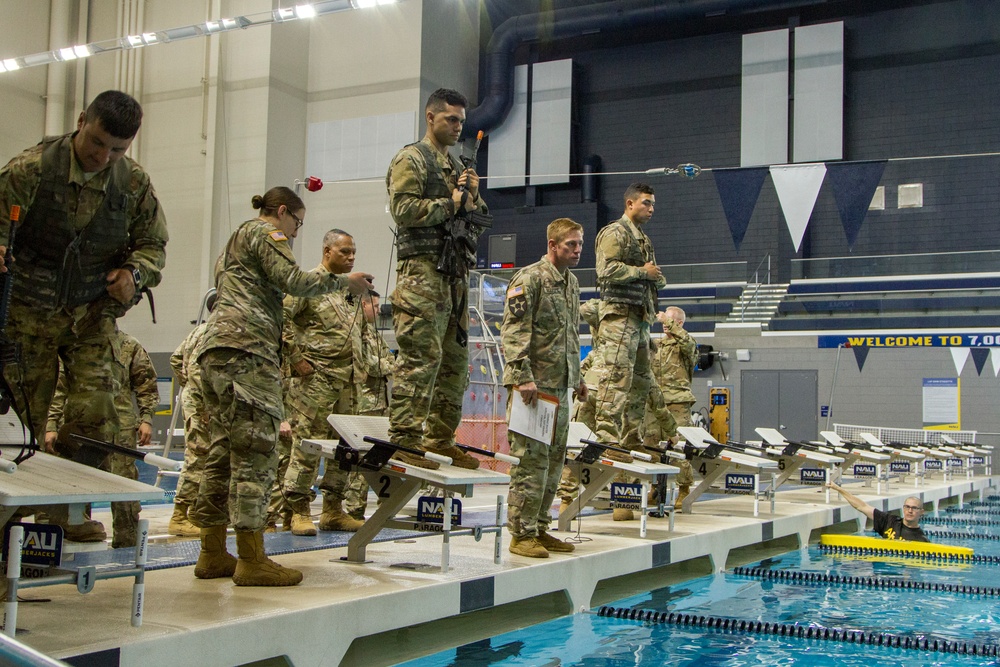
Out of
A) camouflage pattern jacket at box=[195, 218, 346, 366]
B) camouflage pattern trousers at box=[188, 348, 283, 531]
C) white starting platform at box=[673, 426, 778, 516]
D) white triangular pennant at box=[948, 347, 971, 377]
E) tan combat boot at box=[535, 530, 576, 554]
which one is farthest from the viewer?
white triangular pennant at box=[948, 347, 971, 377]

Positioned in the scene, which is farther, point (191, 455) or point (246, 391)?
point (191, 455)

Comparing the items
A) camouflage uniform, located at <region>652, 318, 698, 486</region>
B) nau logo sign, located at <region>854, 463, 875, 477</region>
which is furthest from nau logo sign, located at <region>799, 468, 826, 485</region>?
nau logo sign, located at <region>854, 463, 875, 477</region>

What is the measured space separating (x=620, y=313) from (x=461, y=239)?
2320 millimetres

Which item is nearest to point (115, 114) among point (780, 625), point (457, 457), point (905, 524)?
point (457, 457)

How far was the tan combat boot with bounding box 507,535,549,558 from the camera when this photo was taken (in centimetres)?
475

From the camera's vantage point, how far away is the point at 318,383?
569cm

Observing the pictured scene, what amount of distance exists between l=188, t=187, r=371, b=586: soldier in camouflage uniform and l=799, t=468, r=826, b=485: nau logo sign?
6.36 m

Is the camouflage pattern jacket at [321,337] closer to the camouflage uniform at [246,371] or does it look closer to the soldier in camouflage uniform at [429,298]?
the soldier in camouflage uniform at [429,298]

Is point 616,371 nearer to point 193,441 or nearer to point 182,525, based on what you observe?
point 193,441

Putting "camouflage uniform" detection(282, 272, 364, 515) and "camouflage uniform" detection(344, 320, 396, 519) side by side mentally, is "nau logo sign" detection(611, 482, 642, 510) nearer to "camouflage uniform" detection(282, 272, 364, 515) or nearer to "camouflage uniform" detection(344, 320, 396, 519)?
"camouflage uniform" detection(344, 320, 396, 519)

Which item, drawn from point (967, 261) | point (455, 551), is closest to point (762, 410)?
point (967, 261)

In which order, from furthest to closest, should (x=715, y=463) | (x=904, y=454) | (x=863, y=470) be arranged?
(x=904, y=454), (x=863, y=470), (x=715, y=463)

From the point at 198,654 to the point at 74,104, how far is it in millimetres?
18225

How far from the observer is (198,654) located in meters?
2.79
